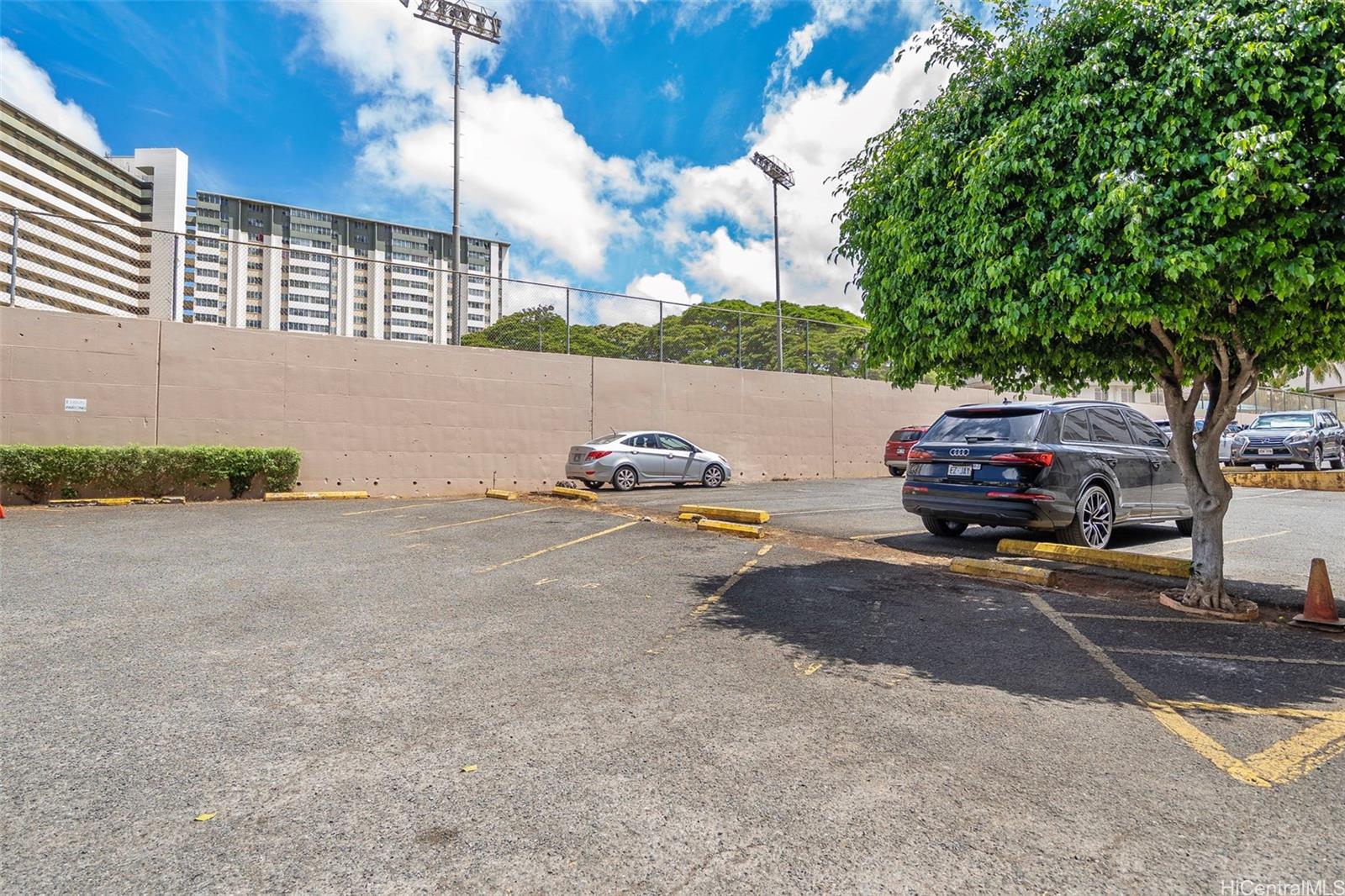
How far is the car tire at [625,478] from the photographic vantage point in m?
17.1

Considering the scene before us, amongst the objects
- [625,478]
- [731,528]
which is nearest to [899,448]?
[625,478]

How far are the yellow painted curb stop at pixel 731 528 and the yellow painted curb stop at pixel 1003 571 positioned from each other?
2683 millimetres

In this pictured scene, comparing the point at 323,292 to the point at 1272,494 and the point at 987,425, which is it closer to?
the point at 987,425

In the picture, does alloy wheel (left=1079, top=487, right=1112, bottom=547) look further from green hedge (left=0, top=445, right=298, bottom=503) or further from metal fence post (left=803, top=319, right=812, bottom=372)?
metal fence post (left=803, top=319, right=812, bottom=372)

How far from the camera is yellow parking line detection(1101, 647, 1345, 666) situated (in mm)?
4633

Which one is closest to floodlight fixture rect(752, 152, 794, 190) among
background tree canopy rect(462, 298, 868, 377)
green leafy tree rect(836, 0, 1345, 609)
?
background tree canopy rect(462, 298, 868, 377)

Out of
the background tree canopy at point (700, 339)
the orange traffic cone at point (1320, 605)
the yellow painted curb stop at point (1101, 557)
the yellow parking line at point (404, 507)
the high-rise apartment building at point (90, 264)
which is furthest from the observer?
the background tree canopy at point (700, 339)

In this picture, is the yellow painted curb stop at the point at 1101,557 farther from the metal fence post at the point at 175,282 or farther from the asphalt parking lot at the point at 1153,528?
the metal fence post at the point at 175,282

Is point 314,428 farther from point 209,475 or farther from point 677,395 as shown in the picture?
point 677,395

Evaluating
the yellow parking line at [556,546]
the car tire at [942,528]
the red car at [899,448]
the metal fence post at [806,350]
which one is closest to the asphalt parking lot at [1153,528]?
the car tire at [942,528]

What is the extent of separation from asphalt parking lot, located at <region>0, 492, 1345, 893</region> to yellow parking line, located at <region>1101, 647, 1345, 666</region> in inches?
0.9

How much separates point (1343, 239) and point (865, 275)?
10.9ft

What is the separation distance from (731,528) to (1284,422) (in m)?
19.9

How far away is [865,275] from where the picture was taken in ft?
22.3
